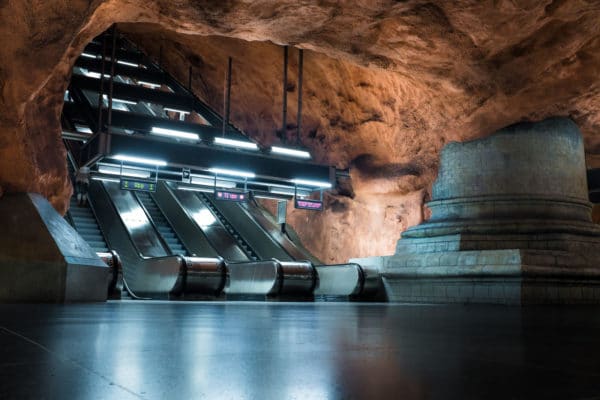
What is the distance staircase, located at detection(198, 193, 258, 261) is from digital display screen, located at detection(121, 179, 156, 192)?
2562mm

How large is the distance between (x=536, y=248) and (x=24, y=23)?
7415 millimetres

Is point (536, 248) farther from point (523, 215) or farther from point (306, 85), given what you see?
point (306, 85)

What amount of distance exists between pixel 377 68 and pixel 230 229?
24.7ft

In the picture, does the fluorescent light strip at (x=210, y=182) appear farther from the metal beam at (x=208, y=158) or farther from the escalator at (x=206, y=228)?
the metal beam at (x=208, y=158)

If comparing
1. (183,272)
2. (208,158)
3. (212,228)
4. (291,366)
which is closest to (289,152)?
(208,158)

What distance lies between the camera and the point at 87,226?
13383 millimetres

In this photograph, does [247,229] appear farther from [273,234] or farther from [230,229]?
[273,234]

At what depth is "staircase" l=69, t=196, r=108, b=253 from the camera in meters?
12.8

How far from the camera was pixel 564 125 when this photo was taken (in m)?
9.43

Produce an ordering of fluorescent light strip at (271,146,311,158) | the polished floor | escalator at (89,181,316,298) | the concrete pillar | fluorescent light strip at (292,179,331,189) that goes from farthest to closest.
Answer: fluorescent light strip at (292,179,331,189)
fluorescent light strip at (271,146,311,158)
escalator at (89,181,316,298)
the concrete pillar
the polished floor

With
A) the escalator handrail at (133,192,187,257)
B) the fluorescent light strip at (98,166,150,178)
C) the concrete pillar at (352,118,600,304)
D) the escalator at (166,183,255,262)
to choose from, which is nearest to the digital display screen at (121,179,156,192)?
the fluorescent light strip at (98,166,150,178)

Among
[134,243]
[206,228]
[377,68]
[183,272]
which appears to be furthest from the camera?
[206,228]

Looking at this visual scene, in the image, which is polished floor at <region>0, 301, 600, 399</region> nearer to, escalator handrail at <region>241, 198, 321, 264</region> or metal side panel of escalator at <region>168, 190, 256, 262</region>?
metal side panel of escalator at <region>168, 190, 256, 262</region>

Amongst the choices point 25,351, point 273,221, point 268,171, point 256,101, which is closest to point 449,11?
point 268,171
